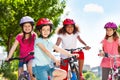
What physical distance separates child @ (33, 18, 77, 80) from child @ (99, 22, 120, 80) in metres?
2.43

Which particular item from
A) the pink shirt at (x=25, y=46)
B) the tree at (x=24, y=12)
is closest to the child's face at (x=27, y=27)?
the pink shirt at (x=25, y=46)

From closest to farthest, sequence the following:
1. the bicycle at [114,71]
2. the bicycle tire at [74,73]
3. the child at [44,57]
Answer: the child at [44,57] < the bicycle tire at [74,73] < the bicycle at [114,71]

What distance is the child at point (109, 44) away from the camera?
10148 millimetres

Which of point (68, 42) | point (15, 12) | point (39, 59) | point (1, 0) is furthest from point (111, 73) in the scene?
point (15, 12)

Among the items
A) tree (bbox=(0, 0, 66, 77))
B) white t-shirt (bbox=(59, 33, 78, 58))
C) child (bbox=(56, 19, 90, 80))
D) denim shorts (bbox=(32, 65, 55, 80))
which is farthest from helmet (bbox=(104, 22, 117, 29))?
tree (bbox=(0, 0, 66, 77))

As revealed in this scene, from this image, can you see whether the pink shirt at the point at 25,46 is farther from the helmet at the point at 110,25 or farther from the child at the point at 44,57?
the helmet at the point at 110,25

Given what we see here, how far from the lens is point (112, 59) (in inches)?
393

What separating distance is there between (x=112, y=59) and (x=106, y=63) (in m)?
0.20

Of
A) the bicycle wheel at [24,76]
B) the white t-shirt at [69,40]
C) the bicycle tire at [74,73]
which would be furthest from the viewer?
the white t-shirt at [69,40]

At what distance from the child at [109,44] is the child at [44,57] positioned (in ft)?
7.97

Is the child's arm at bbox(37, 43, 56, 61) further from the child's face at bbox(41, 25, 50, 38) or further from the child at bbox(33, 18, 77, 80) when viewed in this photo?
the child's face at bbox(41, 25, 50, 38)

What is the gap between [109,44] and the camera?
411 inches

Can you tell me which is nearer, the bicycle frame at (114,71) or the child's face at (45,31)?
the child's face at (45,31)

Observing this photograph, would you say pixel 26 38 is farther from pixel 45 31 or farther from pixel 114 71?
pixel 114 71
